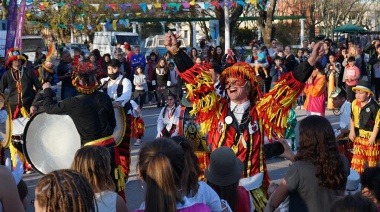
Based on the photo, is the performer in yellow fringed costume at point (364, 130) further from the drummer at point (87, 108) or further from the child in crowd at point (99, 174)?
the child in crowd at point (99, 174)

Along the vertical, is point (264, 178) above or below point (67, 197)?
below

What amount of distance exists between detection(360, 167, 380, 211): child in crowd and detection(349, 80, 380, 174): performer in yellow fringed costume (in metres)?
3.79

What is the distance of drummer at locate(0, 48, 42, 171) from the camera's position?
32.0ft

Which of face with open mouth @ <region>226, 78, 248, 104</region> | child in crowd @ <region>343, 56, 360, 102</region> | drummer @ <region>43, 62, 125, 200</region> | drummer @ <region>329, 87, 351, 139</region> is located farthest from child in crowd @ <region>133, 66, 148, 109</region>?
face with open mouth @ <region>226, 78, 248, 104</region>

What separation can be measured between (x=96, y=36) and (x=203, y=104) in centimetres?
2801

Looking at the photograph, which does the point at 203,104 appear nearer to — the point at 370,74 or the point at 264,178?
the point at 264,178

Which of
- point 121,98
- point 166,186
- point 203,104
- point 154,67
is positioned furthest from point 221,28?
point 166,186

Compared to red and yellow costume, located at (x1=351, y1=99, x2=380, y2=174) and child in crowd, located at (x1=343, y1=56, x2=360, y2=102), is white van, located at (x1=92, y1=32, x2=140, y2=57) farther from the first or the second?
red and yellow costume, located at (x1=351, y1=99, x2=380, y2=174)

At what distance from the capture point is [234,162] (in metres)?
3.92

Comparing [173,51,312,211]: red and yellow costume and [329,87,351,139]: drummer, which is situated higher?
[173,51,312,211]: red and yellow costume

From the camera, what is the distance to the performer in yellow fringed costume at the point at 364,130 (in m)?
7.77

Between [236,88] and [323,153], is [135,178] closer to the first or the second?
[236,88]

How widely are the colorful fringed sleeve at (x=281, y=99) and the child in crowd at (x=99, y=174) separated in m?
1.88

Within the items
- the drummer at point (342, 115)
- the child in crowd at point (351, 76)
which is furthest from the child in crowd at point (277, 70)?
the drummer at point (342, 115)
